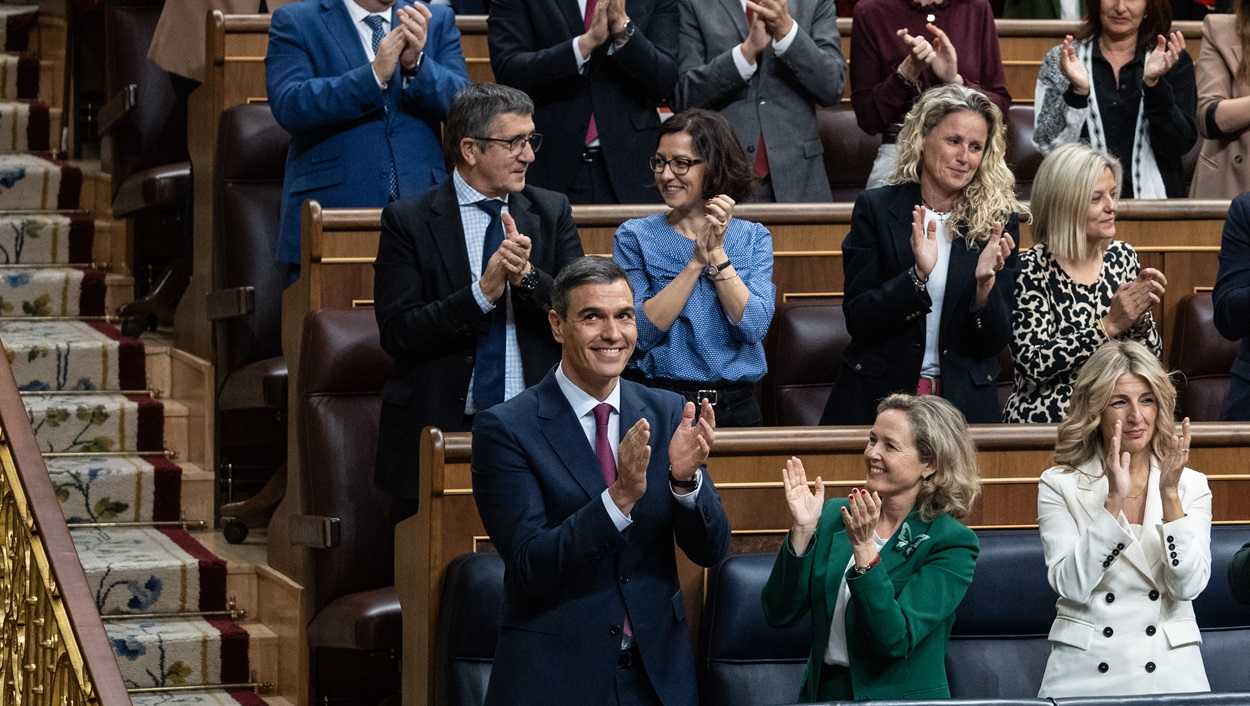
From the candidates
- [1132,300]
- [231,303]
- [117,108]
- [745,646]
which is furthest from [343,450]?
[117,108]

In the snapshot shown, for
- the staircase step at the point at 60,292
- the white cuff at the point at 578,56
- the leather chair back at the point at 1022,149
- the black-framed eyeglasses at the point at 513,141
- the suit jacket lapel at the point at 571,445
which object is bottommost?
the suit jacket lapel at the point at 571,445

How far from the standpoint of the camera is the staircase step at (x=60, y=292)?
16.9ft

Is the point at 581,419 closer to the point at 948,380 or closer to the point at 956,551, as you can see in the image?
the point at 956,551

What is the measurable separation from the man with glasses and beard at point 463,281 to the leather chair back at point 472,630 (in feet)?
1.50

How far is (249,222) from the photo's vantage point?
4660 millimetres

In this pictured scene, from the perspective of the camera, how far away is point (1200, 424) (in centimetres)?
368

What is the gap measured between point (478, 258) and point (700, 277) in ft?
1.28

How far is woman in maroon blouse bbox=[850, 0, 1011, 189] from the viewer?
4535mm

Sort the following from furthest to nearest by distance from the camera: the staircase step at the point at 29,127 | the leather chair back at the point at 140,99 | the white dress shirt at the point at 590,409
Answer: the staircase step at the point at 29,127
the leather chair back at the point at 140,99
the white dress shirt at the point at 590,409

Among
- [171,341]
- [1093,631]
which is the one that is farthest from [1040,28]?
[1093,631]

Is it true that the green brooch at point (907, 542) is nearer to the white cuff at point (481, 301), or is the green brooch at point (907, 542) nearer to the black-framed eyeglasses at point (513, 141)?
the white cuff at point (481, 301)

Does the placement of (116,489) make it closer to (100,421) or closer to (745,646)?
(100,421)

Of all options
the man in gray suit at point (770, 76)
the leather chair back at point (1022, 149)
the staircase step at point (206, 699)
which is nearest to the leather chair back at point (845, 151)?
the leather chair back at point (1022, 149)

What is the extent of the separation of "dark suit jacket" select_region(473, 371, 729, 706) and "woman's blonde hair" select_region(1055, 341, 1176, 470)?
0.68m
